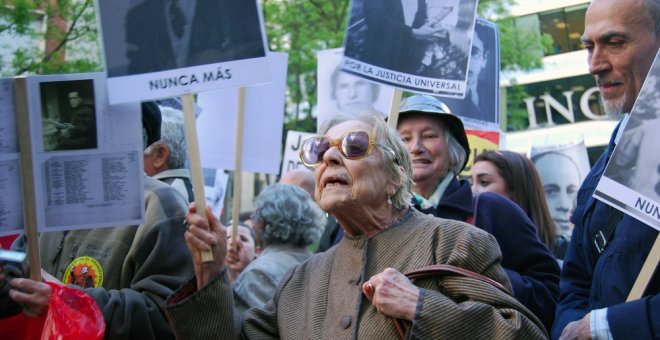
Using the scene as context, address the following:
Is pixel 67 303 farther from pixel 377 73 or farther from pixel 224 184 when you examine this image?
pixel 224 184

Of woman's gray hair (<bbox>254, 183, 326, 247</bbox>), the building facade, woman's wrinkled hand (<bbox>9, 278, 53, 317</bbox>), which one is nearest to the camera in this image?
woman's wrinkled hand (<bbox>9, 278, 53, 317</bbox>)

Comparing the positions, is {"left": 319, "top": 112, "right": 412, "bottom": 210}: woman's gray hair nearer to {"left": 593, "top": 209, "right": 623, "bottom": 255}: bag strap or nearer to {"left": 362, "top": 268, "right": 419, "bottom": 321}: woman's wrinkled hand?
{"left": 362, "top": 268, "right": 419, "bottom": 321}: woman's wrinkled hand

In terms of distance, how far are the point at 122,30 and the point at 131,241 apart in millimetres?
875

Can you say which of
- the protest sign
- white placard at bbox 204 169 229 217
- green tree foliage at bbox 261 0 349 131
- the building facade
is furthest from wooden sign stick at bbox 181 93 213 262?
the building facade

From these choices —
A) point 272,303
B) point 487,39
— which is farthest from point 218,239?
point 487,39

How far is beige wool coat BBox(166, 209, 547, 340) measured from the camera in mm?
3133

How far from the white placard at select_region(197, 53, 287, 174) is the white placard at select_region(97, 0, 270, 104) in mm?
2211

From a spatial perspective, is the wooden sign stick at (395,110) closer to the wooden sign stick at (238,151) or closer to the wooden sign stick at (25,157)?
the wooden sign stick at (238,151)

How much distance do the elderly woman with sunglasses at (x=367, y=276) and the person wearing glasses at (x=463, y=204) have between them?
58cm

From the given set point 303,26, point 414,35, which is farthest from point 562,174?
point 303,26

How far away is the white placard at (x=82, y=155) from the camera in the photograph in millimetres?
3820

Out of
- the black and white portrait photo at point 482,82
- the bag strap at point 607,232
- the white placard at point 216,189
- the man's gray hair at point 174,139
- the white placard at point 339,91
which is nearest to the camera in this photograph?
the bag strap at point 607,232

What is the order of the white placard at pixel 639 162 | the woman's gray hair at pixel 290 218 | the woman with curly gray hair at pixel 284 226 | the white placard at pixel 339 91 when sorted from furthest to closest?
the white placard at pixel 339 91 < the woman's gray hair at pixel 290 218 < the woman with curly gray hair at pixel 284 226 < the white placard at pixel 639 162

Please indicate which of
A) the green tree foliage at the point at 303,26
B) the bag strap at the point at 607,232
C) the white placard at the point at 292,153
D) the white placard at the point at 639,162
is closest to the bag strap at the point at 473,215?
the bag strap at the point at 607,232
